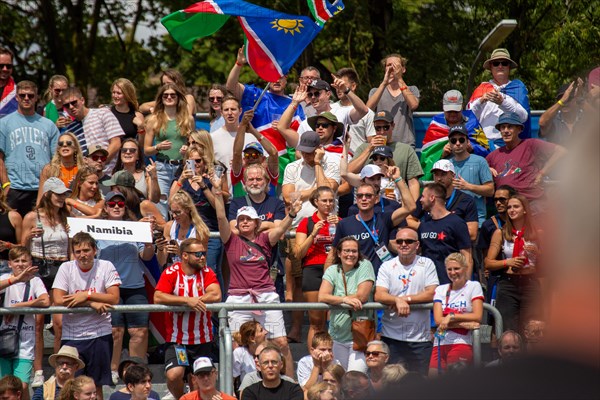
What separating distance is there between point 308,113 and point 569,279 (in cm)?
1172

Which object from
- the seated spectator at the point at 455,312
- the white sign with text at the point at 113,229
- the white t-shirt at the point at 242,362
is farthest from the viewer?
the white sign with text at the point at 113,229

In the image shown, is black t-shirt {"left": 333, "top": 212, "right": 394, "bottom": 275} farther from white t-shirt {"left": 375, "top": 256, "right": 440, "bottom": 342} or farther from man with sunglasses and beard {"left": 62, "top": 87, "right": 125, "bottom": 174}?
man with sunglasses and beard {"left": 62, "top": 87, "right": 125, "bottom": 174}

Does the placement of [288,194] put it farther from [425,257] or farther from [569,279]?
[569,279]

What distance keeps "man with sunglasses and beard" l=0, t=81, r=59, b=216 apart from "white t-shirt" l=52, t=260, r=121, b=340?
6.87 ft

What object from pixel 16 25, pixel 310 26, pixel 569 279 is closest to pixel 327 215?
pixel 310 26

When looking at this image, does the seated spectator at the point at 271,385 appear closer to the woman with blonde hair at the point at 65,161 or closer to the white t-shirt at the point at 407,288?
the white t-shirt at the point at 407,288

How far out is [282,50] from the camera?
12.7 m

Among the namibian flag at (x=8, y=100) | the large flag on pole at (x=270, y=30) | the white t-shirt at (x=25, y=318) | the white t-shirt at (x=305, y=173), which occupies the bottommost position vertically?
the white t-shirt at (x=25, y=318)

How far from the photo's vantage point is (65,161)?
11516 millimetres

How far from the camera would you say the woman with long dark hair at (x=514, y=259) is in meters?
10.2

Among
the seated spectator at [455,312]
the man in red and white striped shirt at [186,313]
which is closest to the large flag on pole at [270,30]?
the man in red and white striped shirt at [186,313]

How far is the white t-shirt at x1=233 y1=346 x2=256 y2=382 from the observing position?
31.6 ft

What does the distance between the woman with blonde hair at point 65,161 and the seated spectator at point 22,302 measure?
5.37 feet

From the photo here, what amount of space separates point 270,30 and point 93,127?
2.39 metres
